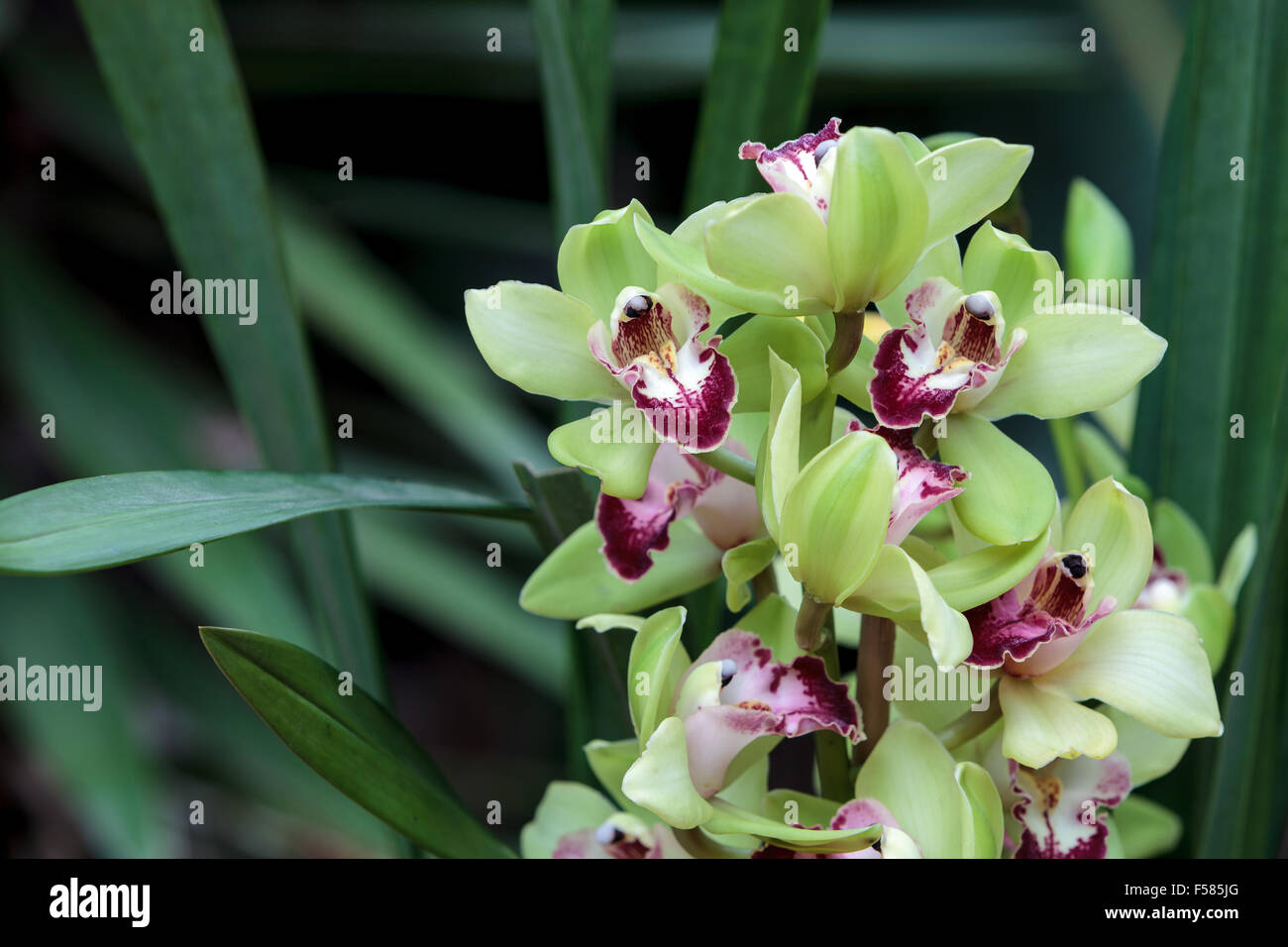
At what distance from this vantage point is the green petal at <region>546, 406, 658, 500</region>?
0.32 meters

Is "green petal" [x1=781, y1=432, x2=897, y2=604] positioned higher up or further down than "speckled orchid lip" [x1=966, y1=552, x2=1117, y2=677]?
higher up

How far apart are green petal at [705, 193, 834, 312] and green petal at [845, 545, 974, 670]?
0.08 m

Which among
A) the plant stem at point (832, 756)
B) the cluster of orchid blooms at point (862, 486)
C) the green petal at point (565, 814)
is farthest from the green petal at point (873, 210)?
the green petal at point (565, 814)

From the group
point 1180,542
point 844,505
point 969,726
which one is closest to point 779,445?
point 844,505

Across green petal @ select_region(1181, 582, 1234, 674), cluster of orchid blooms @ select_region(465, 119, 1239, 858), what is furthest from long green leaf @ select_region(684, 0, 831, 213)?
green petal @ select_region(1181, 582, 1234, 674)

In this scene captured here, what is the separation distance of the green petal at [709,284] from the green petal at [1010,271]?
6cm

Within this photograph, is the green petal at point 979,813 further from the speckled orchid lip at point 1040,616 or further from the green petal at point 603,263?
the green petal at point 603,263

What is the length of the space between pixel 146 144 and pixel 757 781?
36 centimetres

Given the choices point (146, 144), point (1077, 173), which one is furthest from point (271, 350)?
point (1077, 173)

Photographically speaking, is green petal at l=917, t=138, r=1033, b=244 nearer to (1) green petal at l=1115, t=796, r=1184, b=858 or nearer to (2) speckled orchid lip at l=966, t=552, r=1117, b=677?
(2) speckled orchid lip at l=966, t=552, r=1117, b=677

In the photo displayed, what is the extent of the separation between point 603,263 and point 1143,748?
0.25 metres

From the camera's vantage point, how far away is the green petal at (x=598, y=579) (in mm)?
374

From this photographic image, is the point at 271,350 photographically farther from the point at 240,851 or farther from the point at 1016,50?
the point at 1016,50

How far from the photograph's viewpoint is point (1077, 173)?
4.54ft
